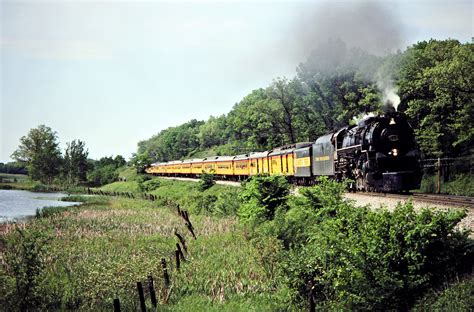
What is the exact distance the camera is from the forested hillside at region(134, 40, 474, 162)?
113 feet

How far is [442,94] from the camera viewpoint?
35.1 metres

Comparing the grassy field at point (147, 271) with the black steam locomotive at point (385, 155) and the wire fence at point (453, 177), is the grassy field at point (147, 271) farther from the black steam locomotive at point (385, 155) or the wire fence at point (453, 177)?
the wire fence at point (453, 177)

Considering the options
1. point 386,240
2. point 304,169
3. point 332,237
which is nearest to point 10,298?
point 332,237

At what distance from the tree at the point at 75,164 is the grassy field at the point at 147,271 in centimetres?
7130

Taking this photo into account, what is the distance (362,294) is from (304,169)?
1011 inches

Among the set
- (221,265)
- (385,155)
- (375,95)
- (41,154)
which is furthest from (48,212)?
(41,154)

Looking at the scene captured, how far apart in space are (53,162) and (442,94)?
7627 cm

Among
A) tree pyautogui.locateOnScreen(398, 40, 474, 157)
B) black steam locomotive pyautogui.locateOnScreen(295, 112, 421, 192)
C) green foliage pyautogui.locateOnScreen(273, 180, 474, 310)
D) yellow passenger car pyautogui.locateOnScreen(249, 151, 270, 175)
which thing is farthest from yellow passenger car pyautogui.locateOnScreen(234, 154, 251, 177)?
green foliage pyautogui.locateOnScreen(273, 180, 474, 310)

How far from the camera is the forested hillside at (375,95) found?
34375mm

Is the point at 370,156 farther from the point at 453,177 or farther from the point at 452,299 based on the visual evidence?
the point at 452,299

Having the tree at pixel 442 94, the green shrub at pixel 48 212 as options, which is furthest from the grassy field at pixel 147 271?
the tree at pixel 442 94

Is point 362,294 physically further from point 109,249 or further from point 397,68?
point 397,68

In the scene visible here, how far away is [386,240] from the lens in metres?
11.8

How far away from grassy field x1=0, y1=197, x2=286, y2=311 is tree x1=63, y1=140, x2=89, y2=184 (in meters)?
71.3
